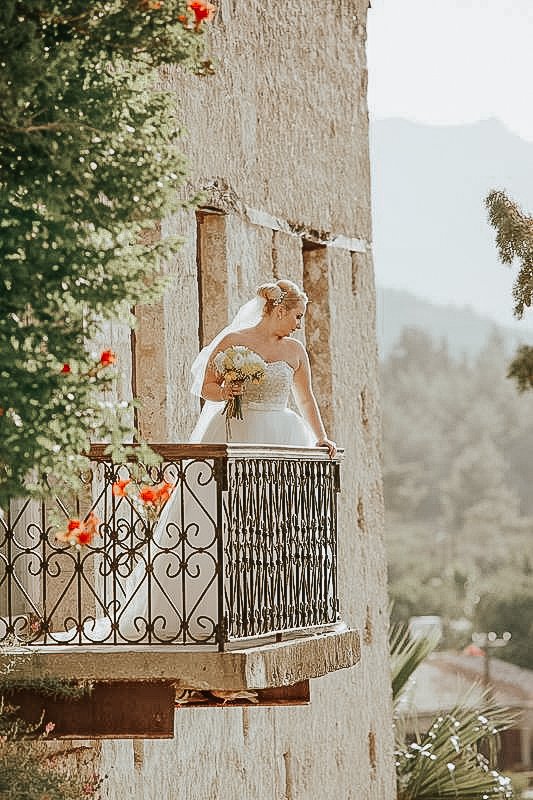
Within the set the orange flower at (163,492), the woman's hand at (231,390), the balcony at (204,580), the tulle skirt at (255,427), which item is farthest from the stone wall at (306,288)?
the orange flower at (163,492)

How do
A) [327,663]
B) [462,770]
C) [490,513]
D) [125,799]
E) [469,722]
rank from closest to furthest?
[327,663] < [125,799] < [462,770] < [469,722] < [490,513]

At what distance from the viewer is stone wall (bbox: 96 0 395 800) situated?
12.7 metres

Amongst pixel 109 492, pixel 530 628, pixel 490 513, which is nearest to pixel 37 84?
pixel 109 492

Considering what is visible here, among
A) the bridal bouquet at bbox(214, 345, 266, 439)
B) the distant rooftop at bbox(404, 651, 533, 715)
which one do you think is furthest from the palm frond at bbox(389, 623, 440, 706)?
the distant rooftop at bbox(404, 651, 533, 715)

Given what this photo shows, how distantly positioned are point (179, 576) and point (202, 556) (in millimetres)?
191

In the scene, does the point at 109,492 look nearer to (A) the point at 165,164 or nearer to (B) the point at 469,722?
(A) the point at 165,164

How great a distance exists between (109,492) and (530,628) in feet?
175

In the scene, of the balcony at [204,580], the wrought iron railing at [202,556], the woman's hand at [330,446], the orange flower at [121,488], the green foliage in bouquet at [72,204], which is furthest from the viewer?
the woman's hand at [330,446]

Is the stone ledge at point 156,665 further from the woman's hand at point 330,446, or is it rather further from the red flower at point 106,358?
the red flower at point 106,358

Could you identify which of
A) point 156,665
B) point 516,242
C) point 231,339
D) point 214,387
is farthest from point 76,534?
point 516,242

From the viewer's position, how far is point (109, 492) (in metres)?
11.2

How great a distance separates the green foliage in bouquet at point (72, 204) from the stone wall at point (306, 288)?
4668 mm

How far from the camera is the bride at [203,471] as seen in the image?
9.97m

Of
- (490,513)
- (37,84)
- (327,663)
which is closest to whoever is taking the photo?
(37,84)
